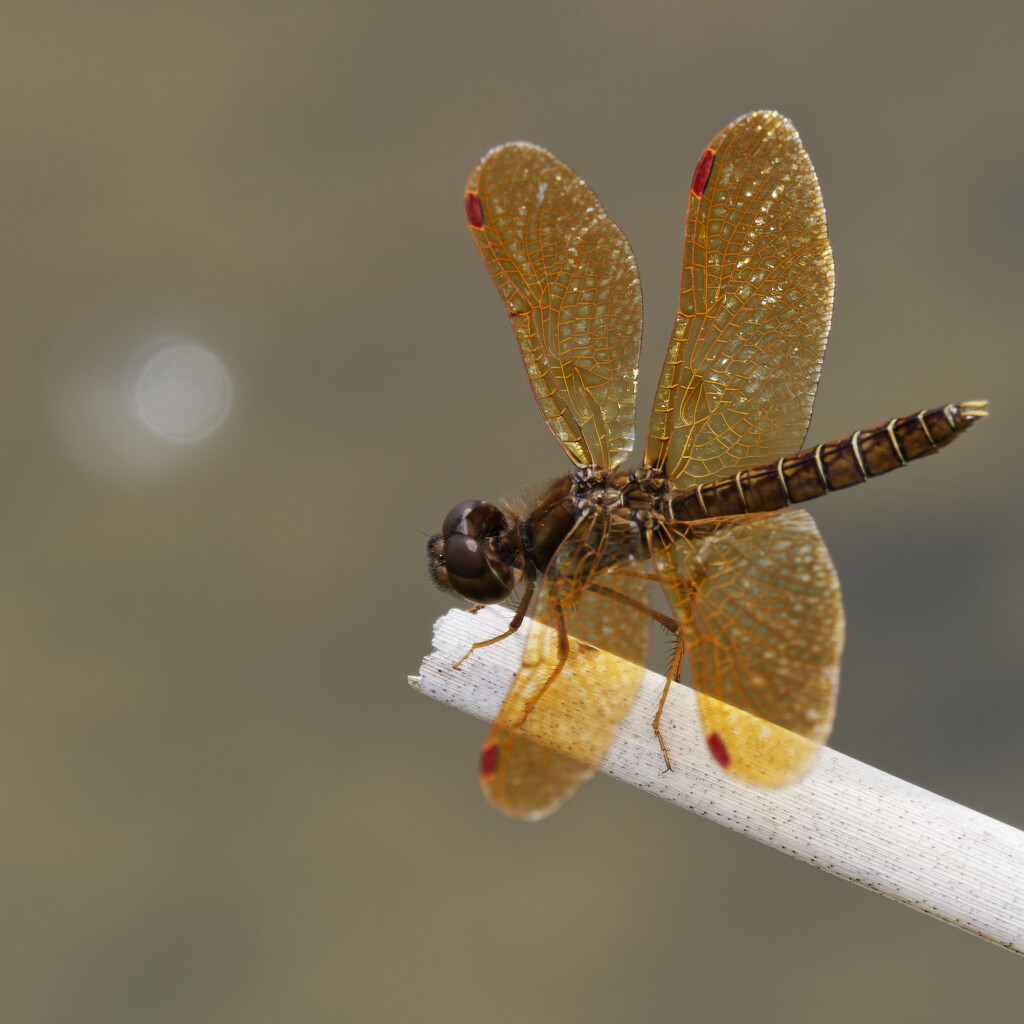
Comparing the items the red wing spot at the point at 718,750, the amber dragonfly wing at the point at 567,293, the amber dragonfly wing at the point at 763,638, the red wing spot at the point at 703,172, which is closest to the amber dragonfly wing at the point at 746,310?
the red wing spot at the point at 703,172

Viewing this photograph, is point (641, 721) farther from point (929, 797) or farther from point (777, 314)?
point (777, 314)

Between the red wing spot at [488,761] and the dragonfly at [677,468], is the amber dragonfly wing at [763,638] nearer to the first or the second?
the dragonfly at [677,468]

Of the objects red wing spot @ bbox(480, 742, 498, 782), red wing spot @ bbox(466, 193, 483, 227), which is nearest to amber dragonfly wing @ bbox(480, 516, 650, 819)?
red wing spot @ bbox(480, 742, 498, 782)

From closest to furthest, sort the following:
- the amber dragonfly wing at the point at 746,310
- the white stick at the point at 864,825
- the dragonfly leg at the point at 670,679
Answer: the white stick at the point at 864,825, the dragonfly leg at the point at 670,679, the amber dragonfly wing at the point at 746,310

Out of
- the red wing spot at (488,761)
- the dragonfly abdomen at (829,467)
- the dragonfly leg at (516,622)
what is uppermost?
the dragonfly abdomen at (829,467)

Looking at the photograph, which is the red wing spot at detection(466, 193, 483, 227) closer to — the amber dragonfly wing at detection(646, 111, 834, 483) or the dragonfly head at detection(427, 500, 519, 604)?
the amber dragonfly wing at detection(646, 111, 834, 483)
